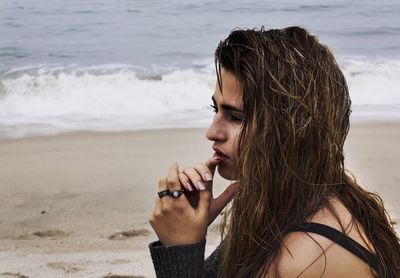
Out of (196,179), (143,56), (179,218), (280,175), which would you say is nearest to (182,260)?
(179,218)

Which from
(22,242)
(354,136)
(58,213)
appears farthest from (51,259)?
Result: (354,136)

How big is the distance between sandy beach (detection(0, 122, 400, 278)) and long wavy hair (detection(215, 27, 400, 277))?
2.59 metres

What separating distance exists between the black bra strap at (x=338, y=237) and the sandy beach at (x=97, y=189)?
2.69 m

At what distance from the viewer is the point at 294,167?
1729mm

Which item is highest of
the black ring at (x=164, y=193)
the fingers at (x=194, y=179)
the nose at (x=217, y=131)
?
the nose at (x=217, y=131)

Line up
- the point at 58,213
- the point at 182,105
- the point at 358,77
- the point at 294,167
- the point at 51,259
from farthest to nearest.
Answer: the point at 358,77, the point at 182,105, the point at 58,213, the point at 51,259, the point at 294,167

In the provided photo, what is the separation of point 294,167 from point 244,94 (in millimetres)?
217

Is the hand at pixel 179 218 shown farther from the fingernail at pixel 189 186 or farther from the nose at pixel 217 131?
the nose at pixel 217 131

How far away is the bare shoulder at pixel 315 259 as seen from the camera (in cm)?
158

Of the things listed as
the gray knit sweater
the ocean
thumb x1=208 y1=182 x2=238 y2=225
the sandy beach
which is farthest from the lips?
the ocean

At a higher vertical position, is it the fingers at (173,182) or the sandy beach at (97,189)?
the fingers at (173,182)

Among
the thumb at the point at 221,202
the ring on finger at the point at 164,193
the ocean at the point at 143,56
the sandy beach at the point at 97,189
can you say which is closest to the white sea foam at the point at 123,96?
the ocean at the point at 143,56

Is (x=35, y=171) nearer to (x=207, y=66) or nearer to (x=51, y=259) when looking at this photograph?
(x=51, y=259)

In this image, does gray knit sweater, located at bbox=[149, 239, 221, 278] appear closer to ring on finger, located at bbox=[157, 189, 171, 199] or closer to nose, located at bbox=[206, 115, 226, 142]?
ring on finger, located at bbox=[157, 189, 171, 199]
